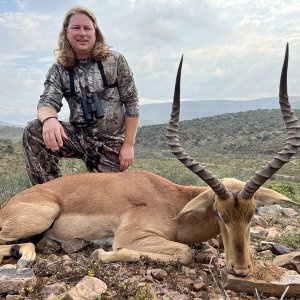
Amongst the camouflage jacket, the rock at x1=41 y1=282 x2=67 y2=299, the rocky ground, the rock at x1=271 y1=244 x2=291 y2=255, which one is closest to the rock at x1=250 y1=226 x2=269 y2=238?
the rock at x1=271 y1=244 x2=291 y2=255

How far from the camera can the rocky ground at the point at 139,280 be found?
4.26 m

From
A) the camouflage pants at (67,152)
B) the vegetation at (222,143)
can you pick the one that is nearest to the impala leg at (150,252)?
the camouflage pants at (67,152)

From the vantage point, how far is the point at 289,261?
5398 mm

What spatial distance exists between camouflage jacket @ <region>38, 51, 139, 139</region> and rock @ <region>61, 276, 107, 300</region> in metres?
4.12

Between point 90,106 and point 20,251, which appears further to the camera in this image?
point 90,106

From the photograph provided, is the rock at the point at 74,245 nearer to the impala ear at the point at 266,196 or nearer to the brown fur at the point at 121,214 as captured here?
the brown fur at the point at 121,214

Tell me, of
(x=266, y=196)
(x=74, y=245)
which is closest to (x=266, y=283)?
(x=266, y=196)

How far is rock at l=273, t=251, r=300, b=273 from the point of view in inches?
210

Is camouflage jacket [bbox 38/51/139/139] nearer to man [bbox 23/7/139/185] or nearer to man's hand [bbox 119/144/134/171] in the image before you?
man [bbox 23/7/139/185]

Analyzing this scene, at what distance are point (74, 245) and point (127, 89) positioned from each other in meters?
3.19

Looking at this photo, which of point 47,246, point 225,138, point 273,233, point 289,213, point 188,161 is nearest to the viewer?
point 188,161

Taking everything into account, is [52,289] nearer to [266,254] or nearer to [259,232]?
[266,254]

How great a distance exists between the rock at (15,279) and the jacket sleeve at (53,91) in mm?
3707

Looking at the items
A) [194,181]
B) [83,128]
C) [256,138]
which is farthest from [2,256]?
[256,138]
